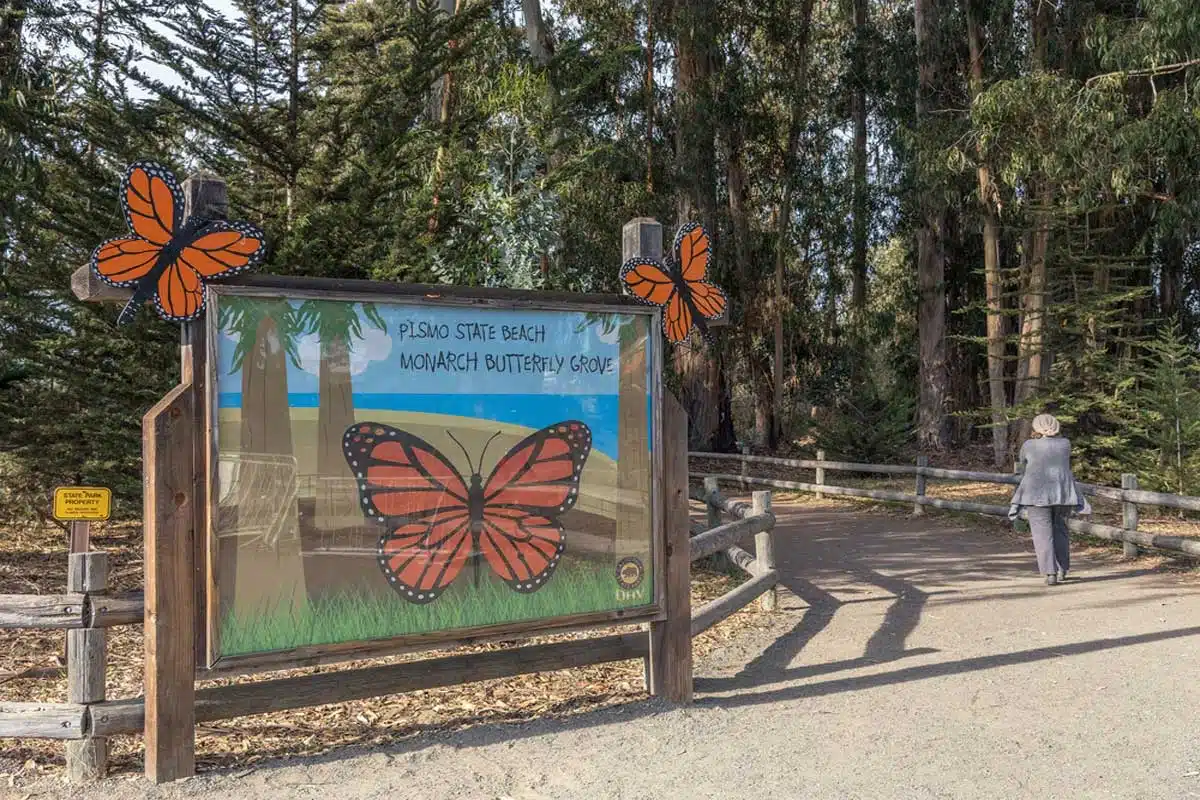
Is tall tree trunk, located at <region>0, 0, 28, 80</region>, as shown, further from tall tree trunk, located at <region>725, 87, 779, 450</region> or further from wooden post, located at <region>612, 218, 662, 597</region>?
tall tree trunk, located at <region>725, 87, 779, 450</region>

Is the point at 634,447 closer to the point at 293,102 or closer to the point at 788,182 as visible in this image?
the point at 293,102

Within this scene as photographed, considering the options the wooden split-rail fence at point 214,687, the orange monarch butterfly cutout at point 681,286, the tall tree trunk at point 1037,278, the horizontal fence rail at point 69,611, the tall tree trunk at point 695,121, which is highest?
the tall tree trunk at point 695,121

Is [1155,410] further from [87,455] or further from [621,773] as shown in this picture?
[87,455]

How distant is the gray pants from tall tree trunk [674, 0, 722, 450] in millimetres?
15903

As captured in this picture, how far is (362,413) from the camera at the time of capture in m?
4.63

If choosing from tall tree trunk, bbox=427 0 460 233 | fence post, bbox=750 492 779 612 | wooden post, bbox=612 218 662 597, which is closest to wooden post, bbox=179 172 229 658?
wooden post, bbox=612 218 662 597

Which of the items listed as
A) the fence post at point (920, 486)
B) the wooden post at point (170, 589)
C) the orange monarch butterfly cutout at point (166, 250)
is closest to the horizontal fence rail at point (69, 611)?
the wooden post at point (170, 589)

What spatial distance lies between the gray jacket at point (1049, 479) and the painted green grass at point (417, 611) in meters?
4.69

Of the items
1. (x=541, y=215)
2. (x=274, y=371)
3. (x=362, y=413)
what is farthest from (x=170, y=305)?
(x=541, y=215)

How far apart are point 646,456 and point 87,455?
22.6ft

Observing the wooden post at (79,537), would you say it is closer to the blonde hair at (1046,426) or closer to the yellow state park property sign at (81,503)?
the yellow state park property sign at (81,503)

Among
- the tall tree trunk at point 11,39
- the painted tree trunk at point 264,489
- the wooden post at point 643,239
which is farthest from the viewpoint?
the tall tree trunk at point 11,39

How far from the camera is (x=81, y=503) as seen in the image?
4.22m

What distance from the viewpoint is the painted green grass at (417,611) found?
14.5ft
